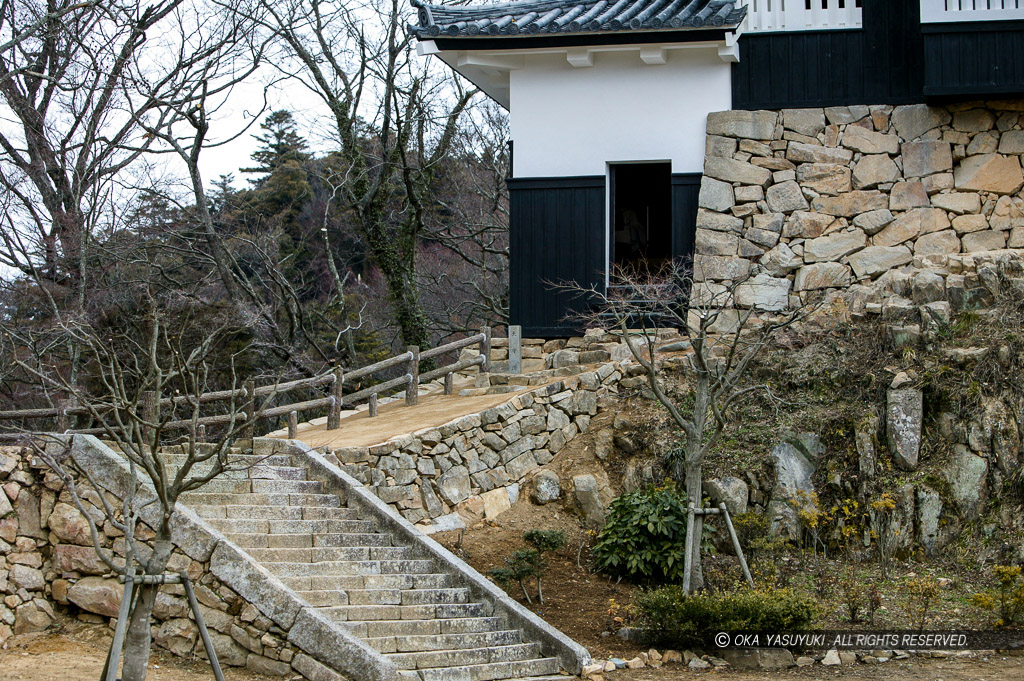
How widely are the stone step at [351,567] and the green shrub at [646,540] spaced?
1942mm

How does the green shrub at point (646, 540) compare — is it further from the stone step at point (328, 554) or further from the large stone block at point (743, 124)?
the large stone block at point (743, 124)

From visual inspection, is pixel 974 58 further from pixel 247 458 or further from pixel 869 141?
pixel 247 458

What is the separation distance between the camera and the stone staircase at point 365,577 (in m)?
8.68

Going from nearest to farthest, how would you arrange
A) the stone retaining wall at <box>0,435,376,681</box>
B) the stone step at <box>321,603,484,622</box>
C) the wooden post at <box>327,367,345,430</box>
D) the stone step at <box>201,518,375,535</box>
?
1. the stone retaining wall at <box>0,435,376,681</box>
2. the stone step at <box>321,603,484,622</box>
3. the stone step at <box>201,518,375,535</box>
4. the wooden post at <box>327,367,345,430</box>

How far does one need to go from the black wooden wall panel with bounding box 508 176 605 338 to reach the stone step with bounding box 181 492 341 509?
210 inches

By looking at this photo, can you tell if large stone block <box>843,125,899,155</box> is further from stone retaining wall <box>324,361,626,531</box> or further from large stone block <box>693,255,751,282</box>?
stone retaining wall <box>324,361,626,531</box>

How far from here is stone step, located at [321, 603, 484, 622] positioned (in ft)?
29.0

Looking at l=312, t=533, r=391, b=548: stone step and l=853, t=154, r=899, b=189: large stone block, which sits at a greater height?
l=853, t=154, r=899, b=189: large stone block

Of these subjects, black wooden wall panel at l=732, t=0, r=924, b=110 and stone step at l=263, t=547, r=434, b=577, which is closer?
stone step at l=263, t=547, r=434, b=577

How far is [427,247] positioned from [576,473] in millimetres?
14742

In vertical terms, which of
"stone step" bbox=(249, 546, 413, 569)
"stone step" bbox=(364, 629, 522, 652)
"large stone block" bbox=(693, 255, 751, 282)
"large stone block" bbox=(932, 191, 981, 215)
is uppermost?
"large stone block" bbox=(932, 191, 981, 215)

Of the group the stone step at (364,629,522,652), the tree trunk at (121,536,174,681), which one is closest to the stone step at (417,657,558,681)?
the stone step at (364,629,522,652)

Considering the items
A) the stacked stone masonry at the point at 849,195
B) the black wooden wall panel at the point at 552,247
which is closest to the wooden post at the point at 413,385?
the black wooden wall panel at the point at 552,247

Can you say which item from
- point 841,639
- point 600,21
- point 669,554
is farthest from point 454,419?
point 600,21
